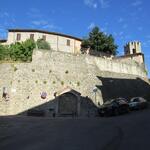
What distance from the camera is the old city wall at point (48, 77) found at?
29062mm

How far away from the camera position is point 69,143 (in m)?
10.8

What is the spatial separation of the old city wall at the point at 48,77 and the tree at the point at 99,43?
521 inches

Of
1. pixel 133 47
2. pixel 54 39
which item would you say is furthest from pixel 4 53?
pixel 133 47

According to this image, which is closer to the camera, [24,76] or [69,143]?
[69,143]

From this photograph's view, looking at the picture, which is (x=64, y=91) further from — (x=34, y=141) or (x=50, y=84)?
(x=34, y=141)

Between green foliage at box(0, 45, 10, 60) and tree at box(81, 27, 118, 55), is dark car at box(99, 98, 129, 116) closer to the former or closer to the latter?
green foliage at box(0, 45, 10, 60)

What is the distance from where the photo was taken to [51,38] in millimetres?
51562

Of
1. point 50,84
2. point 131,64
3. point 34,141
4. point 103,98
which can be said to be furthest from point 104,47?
point 34,141

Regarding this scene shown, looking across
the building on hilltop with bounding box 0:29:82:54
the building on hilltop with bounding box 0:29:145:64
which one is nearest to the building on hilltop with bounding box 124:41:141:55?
the building on hilltop with bounding box 0:29:145:64

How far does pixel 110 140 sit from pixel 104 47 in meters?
41.8

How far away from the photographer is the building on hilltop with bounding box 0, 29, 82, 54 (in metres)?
49.6

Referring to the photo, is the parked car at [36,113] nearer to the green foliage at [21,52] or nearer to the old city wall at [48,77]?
the old city wall at [48,77]

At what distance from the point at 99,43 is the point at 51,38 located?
30.8 ft

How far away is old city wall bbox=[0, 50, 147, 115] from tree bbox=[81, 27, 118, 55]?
13221mm
